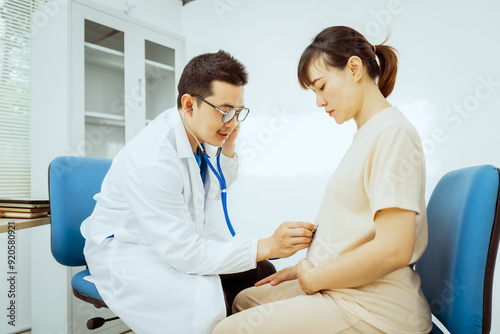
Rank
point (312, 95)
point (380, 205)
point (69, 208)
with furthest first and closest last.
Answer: point (312, 95) < point (69, 208) < point (380, 205)

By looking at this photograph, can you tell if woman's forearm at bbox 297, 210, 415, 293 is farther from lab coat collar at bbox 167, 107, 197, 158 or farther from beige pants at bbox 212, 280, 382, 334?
lab coat collar at bbox 167, 107, 197, 158

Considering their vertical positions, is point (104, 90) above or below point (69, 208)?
above

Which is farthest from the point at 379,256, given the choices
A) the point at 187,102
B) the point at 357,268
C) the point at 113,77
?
the point at 113,77

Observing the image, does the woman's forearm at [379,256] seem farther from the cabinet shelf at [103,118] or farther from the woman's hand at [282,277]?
the cabinet shelf at [103,118]

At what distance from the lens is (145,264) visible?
107 centimetres

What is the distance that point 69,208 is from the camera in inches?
57.8

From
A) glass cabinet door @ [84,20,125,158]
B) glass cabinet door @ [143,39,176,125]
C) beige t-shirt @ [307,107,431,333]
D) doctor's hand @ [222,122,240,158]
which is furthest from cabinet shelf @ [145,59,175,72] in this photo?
beige t-shirt @ [307,107,431,333]

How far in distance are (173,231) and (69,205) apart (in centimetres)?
68

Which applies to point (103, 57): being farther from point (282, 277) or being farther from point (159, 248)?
point (282, 277)

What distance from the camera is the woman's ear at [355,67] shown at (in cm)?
97

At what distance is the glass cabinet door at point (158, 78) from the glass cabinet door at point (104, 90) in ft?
0.78

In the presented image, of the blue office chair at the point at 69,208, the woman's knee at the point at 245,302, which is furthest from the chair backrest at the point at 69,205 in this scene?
the woman's knee at the point at 245,302

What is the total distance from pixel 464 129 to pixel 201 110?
1624 millimetres

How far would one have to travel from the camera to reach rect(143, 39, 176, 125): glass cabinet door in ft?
9.32
